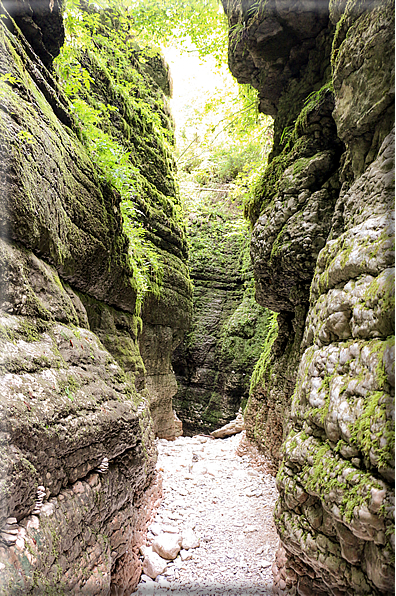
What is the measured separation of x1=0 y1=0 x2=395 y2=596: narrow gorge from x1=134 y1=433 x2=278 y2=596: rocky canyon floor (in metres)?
0.06

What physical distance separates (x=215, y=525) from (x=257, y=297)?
150 inches

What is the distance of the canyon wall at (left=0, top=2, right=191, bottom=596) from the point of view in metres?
1.98

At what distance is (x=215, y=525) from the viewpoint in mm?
4809

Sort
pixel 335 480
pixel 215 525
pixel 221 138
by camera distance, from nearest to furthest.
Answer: pixel 335 480 < pixel 215 525 < pixel 221 138

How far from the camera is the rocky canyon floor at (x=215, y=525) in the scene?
3.58 m

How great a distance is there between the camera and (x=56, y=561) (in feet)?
6.95

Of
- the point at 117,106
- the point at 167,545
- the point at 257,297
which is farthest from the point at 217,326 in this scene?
the point at 167,545

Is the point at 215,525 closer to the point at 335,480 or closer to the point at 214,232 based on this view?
the point at 335,480

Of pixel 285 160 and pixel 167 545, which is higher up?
pixel 285 160

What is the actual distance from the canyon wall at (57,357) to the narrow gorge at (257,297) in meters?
0.02

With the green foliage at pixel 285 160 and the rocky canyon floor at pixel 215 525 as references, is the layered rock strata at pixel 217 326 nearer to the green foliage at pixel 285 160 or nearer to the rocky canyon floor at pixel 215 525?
the rocky canyon floor at pixel 215 525

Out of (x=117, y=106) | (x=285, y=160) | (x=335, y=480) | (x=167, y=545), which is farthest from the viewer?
(x=117, y=106)

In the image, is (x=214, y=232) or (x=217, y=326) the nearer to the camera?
(x=217, y=326)

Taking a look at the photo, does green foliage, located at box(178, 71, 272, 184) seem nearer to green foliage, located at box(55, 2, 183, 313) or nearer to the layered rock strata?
the layered rock strata
